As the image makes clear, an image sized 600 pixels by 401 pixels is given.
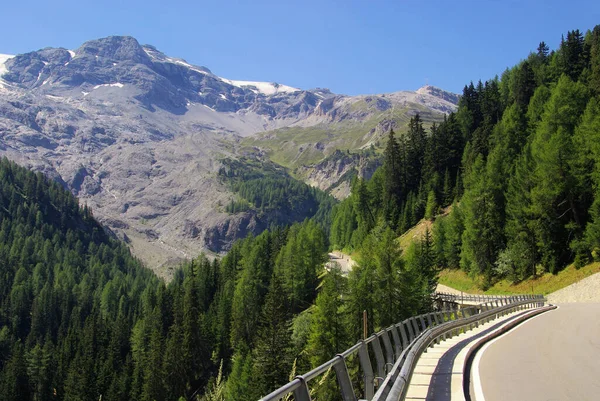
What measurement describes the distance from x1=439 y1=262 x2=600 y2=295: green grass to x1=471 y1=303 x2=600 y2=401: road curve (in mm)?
28861

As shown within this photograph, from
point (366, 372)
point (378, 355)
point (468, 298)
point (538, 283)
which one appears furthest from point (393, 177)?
point (366, 372)

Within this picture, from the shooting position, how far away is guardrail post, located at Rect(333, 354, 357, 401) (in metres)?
6.90

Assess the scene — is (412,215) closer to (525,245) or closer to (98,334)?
(525,245)

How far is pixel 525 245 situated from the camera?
5738cm

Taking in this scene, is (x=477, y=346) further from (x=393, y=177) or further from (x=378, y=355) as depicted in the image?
(x=393, y=177)

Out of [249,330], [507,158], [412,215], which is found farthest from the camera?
[412,215]

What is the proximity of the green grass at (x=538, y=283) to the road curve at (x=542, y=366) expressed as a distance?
28861 mm

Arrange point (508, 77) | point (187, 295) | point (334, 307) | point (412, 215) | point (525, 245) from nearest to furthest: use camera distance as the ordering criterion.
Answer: point (334, 307)
point (525, 245)
point (187, 295)
point (412, 215)
point (508, 77)

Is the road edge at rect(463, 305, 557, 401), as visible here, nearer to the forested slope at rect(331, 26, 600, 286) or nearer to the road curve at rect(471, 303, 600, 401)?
the road curve at rect(471, 303, 600, 401)

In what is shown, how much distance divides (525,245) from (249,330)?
45.4m

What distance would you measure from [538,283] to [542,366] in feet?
154

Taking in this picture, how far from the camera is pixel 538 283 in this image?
56344 mm

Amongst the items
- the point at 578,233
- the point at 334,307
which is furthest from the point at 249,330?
the point at 578,233

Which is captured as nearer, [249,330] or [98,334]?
[249,330]
